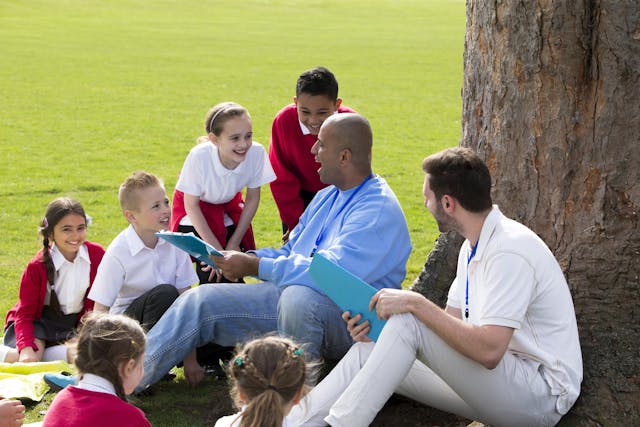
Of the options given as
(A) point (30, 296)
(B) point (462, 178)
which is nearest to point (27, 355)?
(A) point (30, 296)

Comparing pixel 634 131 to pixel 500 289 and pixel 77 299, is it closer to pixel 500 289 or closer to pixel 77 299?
pixel 500 289

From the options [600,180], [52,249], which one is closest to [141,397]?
[52,249]

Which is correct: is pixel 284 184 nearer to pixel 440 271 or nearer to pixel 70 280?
pixel 70 280

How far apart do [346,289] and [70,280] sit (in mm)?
2392

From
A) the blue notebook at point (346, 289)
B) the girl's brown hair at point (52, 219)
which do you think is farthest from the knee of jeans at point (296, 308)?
the girl's brown hair at point (52, 219)

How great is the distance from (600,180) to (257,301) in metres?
1.95

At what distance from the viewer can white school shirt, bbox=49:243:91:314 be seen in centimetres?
627

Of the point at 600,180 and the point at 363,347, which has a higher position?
the point at 600,180

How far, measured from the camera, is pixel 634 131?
475cm

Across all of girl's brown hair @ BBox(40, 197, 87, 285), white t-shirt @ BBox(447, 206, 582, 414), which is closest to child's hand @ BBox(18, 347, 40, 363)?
girl's brown hair @ BBox(40, 197, 87, 285)

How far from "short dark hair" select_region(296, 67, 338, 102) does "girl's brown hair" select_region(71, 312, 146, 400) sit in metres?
Result: 3.06

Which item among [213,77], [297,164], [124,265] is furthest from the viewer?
[213,77]

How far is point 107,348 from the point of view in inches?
157

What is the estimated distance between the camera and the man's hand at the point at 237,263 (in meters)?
5.39
